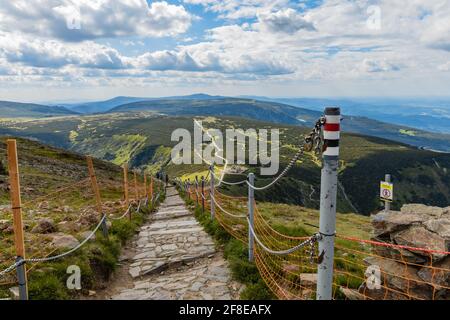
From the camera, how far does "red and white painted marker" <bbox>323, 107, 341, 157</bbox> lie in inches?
147

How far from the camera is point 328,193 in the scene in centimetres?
384

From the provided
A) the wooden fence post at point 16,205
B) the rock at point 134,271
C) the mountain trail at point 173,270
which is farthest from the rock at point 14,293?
the rock at point 134,271

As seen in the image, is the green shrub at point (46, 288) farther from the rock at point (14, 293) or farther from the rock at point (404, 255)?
the rock at point (404, 255)

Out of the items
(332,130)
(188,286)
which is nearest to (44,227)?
(188,286)

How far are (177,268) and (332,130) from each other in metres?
5.89

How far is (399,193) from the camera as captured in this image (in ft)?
513

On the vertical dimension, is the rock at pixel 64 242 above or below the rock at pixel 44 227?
above

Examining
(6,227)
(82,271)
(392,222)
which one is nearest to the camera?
(392,222)

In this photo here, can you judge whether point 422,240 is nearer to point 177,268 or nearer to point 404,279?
point 404,279

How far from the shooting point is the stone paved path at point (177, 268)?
6.57 metres

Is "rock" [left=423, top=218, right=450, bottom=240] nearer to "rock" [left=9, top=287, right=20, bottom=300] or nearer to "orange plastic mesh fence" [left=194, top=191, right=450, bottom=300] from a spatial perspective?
"orange plastic mesh fence" [left=194, top=191, right=450, bottom=300]

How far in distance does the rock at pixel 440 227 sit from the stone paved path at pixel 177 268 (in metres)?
3.61

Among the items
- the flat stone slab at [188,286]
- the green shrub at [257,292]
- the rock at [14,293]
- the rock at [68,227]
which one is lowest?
the flat stone slab at [188,286]
